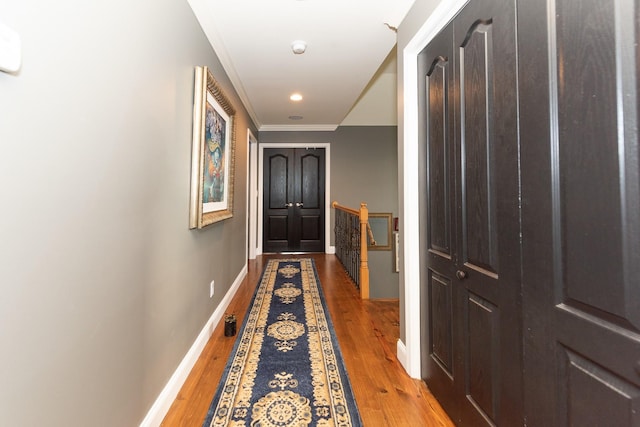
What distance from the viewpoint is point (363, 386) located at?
168cm

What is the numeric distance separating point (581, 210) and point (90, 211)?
4.67 feet

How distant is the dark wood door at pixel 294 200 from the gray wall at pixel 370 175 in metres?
0.30

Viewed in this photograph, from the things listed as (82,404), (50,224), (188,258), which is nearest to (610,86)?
(50,224)

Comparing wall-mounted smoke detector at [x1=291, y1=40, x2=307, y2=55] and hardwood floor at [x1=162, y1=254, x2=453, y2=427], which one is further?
wall-mounted smoke detector at [x1=291, y1=40, x2=307, y2=55]

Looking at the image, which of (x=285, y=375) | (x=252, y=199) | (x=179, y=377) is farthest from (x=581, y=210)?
(x=252, y=199)

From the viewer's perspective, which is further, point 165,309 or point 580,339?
point 165,309

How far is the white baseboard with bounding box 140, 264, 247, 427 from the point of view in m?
1.35

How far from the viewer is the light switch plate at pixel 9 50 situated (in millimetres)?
622

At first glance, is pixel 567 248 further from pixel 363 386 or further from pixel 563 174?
pixel 363 386

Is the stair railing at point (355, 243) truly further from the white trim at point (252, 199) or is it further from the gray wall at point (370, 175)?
the white trim at point (252, 199)

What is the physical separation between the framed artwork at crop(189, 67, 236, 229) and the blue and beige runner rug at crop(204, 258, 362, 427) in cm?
93

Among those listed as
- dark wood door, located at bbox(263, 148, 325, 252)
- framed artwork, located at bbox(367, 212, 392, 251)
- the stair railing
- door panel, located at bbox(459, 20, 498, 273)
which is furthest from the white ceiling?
framed artwork, located at bbox(367, 212, 392, 251)

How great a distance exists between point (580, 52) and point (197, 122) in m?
1.80

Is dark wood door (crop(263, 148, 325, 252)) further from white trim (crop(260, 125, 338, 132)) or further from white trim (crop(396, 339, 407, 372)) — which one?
white trim (crop(396, 339, 407, 372))
